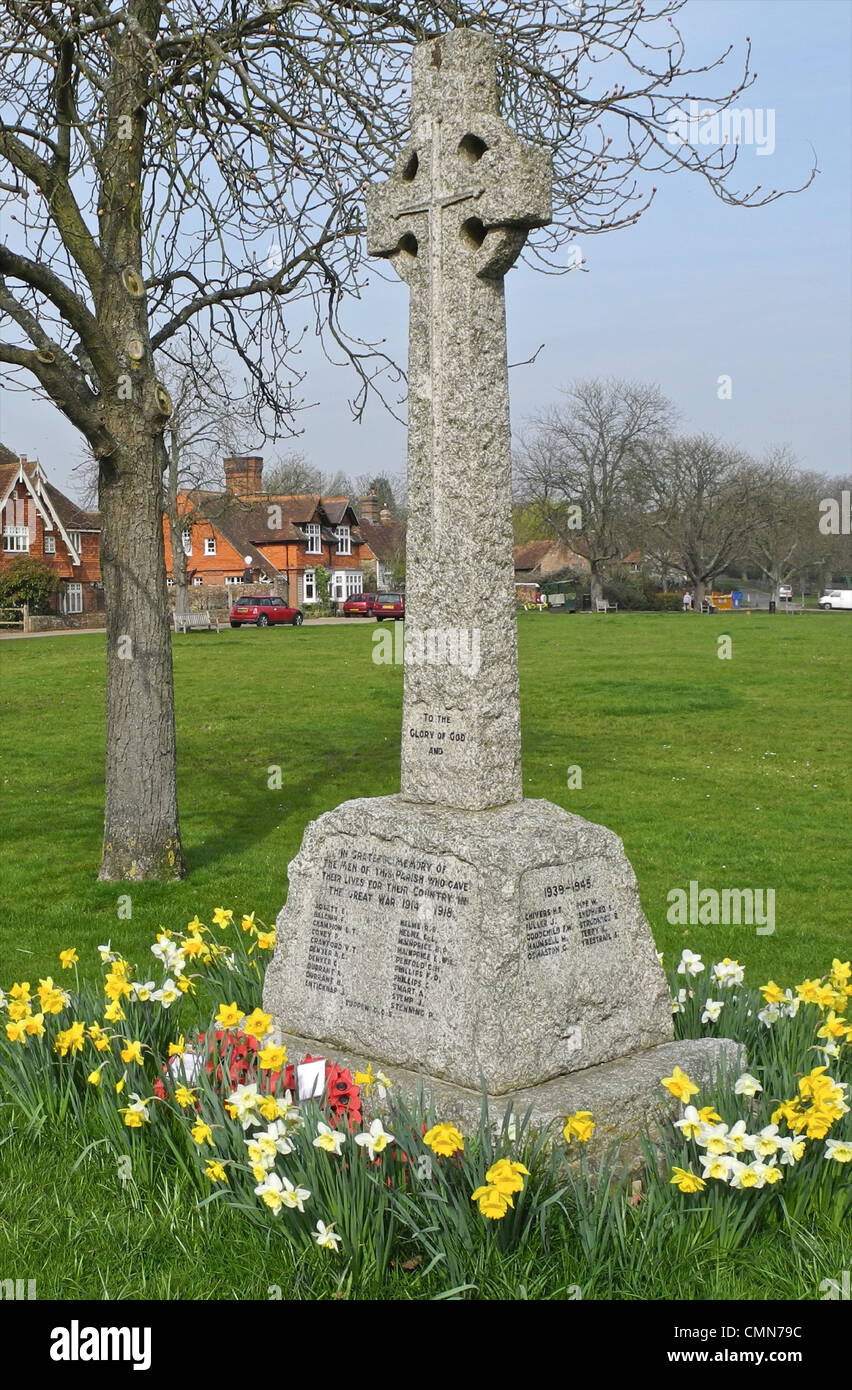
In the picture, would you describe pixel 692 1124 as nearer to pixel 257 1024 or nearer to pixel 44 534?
pixel 257 1024

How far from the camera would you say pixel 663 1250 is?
12.5 ft

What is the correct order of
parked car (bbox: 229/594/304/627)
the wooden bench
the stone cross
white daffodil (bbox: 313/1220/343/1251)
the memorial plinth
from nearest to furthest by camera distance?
white daffodil (bbox: 313/1220/343/1251), the memorial plinth, the stone cross, the wooden bench, parked car (bbox: 229/594/304/627)

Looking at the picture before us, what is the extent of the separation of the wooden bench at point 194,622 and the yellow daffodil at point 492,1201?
44089 millimetres

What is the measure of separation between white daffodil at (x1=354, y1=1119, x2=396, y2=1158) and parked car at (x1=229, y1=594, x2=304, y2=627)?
4881 cm

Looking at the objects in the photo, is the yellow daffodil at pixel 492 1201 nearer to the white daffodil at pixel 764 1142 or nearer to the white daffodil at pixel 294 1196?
the white daffodil at pixel 294 1196

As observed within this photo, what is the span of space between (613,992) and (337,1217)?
1.59 meters

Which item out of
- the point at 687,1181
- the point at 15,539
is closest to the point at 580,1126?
the point at 687,1181

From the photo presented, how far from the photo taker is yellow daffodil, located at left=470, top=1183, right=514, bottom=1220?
11.6 feet

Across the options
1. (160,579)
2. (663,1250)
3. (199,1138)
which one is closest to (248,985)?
(199,1138)

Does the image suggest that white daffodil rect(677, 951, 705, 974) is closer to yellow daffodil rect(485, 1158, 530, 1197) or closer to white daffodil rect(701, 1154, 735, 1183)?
→ white daffodil rect(701, 1154, 735, 1183)

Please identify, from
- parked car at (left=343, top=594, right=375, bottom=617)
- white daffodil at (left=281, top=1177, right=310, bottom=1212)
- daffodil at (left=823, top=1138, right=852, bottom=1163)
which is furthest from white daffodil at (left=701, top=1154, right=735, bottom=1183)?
parked car at (left=343, top=594, right=375, bottom=617)

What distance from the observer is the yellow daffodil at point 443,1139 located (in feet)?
12.4

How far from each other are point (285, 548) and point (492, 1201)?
69.5 m

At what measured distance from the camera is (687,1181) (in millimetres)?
3826
